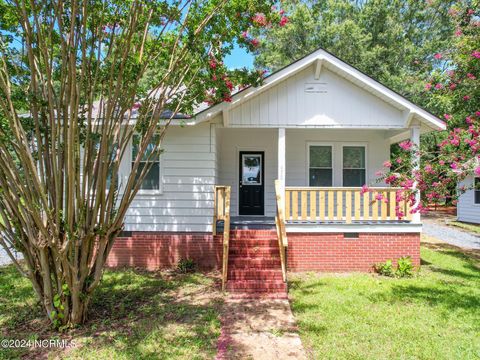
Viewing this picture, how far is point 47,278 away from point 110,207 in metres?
1.22

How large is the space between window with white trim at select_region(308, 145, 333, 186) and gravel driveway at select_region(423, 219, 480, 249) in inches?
227

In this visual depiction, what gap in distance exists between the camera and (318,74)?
799 cm

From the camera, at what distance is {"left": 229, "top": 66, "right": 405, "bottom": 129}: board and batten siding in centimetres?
803

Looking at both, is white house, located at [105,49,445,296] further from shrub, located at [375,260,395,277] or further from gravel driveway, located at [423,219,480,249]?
gravel driveway, located at [423,219,480,249]

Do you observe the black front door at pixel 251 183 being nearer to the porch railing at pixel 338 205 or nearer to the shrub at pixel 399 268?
the porch railing at pixel 338 205

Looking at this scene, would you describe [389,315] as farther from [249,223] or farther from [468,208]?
[468,208]

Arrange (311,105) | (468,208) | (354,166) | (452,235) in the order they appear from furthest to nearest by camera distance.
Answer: (468,208), (452,235), (354,166), (311,105)

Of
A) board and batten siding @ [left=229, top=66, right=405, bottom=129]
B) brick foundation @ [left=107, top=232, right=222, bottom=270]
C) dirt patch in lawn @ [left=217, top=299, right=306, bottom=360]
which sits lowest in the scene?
dirt patch in lawn @ [left=217, top=299, right=306, bottom=360]

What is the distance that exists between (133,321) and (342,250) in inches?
194

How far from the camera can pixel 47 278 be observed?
458 centimetres

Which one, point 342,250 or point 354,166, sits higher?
point 354,166

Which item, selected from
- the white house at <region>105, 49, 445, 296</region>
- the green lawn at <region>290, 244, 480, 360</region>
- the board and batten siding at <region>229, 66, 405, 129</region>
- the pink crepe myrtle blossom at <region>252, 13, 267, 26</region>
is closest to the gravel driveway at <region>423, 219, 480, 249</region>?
the green lawn at <region>290, 244, 480, 360</region>

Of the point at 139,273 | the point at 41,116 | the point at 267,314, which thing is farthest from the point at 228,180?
the point at 41,116

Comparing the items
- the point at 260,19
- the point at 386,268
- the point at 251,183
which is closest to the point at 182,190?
the point at 251,183
